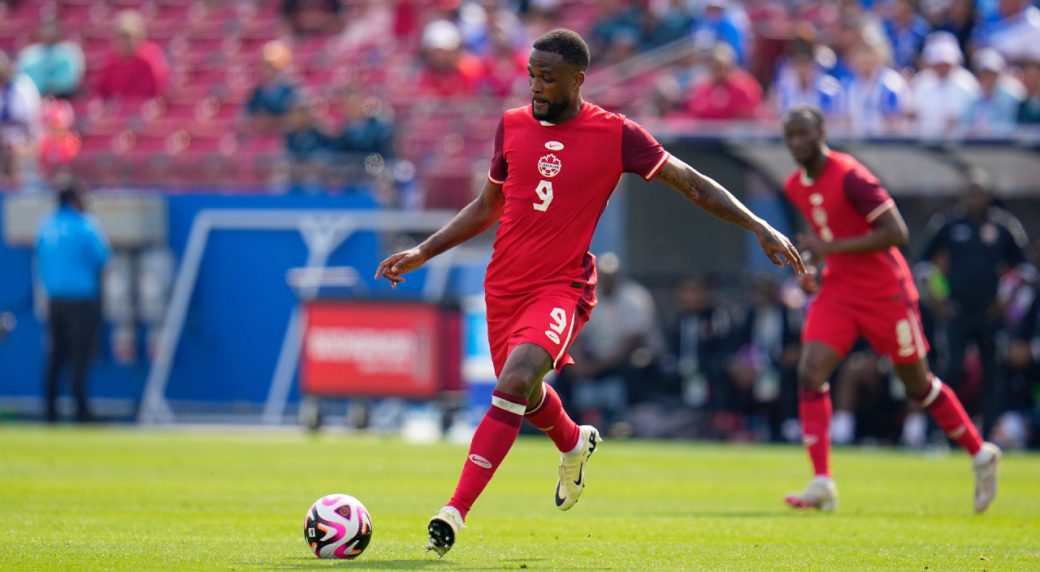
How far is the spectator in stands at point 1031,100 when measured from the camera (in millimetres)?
19500

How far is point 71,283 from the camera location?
851 inches

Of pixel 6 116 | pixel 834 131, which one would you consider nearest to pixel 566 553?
pixel 834 131

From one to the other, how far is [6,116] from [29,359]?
3.50 metres

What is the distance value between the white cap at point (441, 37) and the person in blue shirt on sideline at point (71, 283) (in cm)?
551

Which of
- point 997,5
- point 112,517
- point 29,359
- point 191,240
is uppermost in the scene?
point 997,5

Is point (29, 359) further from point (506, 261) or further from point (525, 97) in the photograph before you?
point (506, 261)

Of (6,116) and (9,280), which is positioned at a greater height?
(6,116)

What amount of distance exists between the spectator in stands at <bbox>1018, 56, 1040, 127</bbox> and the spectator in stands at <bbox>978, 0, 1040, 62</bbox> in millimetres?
1438

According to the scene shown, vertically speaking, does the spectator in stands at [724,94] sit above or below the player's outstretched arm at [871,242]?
below

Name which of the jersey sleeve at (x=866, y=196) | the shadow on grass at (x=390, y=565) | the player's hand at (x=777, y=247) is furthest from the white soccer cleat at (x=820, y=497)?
the shadow on grass at (x=390, y=565)

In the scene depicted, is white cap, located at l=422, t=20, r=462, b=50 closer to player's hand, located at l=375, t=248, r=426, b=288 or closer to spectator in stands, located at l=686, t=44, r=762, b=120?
spectator in stands, located at l=686, t=44, r=762, b=120

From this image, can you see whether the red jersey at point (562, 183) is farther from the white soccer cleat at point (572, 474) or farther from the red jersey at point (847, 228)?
A: the red jersey at point (847, 228)

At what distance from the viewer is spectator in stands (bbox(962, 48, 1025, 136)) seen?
19.9 m

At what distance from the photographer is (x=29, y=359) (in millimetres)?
23875
